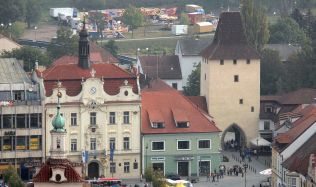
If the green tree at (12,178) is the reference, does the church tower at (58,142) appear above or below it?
above

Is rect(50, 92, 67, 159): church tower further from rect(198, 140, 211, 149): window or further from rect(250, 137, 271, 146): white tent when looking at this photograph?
rect(250, 137, 271, 146): white tent

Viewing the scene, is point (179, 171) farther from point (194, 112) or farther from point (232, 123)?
point (232, 123)

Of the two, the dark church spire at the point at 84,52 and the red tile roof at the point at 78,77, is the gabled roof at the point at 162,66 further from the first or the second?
the red tile roof at the point at 78,77

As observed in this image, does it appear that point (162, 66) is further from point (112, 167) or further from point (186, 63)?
point (112, 167)

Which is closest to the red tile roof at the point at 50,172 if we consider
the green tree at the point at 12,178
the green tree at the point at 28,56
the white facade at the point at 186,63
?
the green tree at the point at 12,178

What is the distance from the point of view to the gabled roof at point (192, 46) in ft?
601

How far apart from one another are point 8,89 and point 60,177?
4087cm

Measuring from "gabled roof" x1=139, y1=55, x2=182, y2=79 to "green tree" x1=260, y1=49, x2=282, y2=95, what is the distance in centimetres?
986

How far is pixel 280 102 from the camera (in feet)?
511

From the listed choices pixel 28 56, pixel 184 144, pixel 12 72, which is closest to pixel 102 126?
pixel 184 144

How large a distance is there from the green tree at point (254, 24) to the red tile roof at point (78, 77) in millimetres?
46390

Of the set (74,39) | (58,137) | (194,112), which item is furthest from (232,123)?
(58,137)

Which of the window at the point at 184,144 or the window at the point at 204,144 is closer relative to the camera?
the window at the point at 184,144

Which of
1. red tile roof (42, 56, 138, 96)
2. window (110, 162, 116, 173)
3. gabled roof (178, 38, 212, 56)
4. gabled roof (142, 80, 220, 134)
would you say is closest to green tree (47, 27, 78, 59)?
gabled roof (178, 38, 212, 56)
